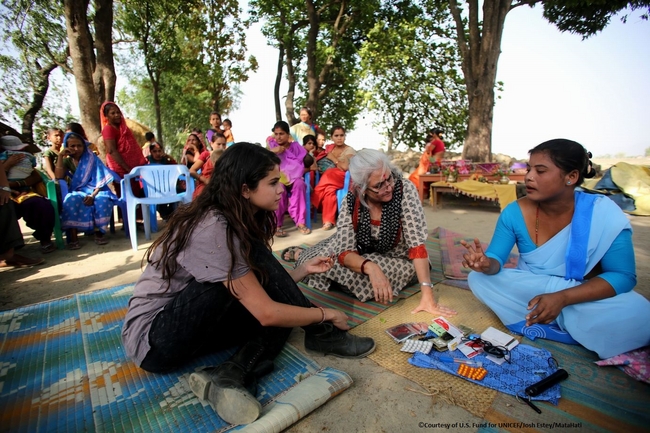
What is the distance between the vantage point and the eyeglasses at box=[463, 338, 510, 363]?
1.80m

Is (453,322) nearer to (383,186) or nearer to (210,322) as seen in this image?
(383,186)

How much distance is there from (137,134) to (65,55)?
12.0ft

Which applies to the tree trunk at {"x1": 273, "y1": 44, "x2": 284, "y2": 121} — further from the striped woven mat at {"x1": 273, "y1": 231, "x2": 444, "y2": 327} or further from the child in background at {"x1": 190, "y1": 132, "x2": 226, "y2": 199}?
the striped woven mat at {"x1": 273, "y1": 231, "x2": 444, "y2": 327}

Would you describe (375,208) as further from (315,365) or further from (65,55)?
(65,55)

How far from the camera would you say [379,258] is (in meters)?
2.61

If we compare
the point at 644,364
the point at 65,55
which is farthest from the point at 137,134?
the point at 644,364

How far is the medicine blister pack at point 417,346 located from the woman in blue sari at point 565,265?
1.65 ft

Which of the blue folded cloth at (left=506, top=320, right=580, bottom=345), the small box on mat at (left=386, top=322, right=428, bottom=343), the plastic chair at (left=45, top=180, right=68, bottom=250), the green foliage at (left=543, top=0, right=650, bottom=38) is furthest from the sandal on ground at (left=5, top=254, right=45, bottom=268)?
the green foliage at (left=543, top=0, right=650, bottom=38)

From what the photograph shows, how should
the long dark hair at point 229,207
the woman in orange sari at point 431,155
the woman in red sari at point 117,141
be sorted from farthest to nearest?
the woman in orange sari at point 431,155, the woman in red sari at point 117,141, the long dark hair at point 229,207

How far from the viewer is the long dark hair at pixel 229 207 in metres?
1.50

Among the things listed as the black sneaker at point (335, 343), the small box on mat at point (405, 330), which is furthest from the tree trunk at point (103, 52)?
the small box on mat at point (405, 330)

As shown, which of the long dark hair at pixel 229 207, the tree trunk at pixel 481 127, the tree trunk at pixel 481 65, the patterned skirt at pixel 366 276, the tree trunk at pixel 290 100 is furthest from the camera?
Answer: the tree trunk at pixel 290 100

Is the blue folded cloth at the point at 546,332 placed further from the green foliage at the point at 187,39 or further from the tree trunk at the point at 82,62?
the green foliage at the point at 187,39

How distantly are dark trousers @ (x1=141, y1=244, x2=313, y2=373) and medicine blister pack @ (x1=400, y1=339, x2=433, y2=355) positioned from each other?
2.11ft
